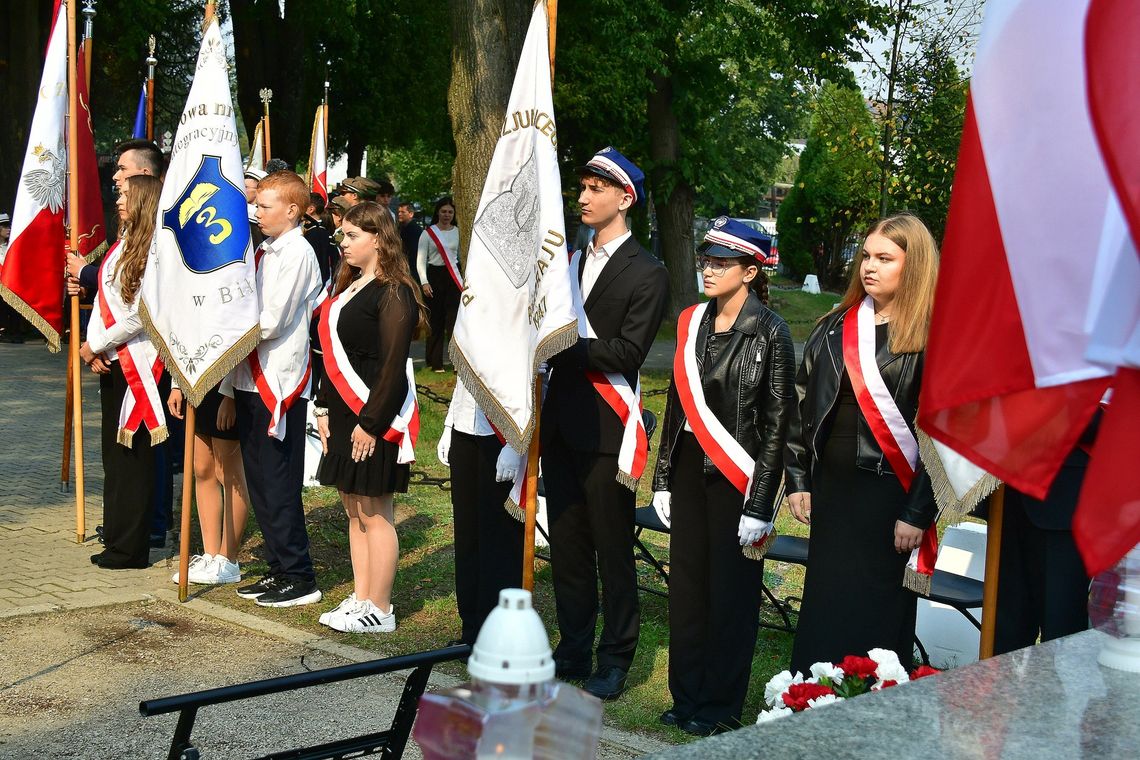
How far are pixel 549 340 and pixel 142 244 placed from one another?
10.2ft

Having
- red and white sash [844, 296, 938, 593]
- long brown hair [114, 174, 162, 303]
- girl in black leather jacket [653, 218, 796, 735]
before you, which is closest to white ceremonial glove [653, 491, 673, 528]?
girl in black leather jacket [653, 218, 796, 735]

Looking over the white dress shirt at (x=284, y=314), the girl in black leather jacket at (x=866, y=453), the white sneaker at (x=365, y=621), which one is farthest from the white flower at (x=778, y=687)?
the white dress shirt at (x=284, y=314)

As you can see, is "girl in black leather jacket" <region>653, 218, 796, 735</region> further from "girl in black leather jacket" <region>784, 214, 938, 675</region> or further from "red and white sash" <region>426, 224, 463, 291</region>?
"red and white sash" <region>426, 224, 463, 291</region>

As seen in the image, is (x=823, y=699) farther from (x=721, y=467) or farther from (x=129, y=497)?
(x=129, y=497)

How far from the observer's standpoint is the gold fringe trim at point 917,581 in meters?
4.86

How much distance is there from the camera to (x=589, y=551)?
6047mm

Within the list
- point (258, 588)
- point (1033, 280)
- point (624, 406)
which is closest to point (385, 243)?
point (624, 406)

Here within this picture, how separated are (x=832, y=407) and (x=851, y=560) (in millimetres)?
586

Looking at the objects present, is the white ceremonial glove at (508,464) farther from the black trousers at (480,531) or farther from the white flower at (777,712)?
the white flower at (777,712)

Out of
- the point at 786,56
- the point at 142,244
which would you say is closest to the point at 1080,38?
the point at 142,244

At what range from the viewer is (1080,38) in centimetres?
275

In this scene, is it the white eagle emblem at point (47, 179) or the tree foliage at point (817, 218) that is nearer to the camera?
the white eagle emblem at point (47, 179)

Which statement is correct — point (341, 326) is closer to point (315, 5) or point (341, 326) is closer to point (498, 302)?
point (498, 302)

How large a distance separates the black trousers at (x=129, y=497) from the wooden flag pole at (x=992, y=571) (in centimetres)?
495
